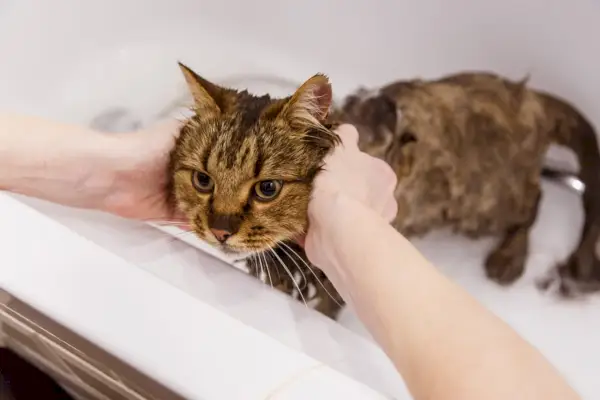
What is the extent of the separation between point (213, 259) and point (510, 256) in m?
0.69

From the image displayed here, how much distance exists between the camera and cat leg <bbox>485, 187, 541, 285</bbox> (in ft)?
3.99

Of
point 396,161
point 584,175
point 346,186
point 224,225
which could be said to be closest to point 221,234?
point 224,225

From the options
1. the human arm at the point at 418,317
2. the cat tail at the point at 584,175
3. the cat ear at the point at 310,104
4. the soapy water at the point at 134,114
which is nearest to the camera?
the human arm at the point at 418,317

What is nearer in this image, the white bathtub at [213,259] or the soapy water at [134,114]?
the white bathtub at [213,259]

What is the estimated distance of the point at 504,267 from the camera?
48.3 inches

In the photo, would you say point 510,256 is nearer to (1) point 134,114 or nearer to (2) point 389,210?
(2) point 389,210

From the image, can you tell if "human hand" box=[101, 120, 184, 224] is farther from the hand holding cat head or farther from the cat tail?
the cat tail

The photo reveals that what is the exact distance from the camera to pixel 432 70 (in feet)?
4.51

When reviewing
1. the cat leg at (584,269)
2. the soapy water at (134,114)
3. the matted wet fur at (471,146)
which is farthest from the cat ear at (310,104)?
the cat leg at (584,269)

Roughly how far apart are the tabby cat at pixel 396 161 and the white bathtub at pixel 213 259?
0.21 feet

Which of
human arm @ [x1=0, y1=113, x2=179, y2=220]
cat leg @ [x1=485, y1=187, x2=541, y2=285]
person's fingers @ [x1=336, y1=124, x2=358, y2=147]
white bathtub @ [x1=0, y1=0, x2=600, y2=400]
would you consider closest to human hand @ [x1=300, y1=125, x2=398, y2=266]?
person's fingers @ [x1=336, y1=124, x2=358, y2=147]

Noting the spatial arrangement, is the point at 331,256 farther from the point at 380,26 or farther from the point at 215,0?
the point at 215,0

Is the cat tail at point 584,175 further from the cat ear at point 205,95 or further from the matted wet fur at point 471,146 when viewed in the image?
the cat ear at point 205,95

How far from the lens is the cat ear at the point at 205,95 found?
29.2 inches
